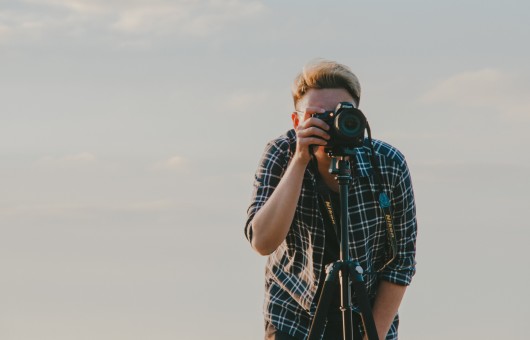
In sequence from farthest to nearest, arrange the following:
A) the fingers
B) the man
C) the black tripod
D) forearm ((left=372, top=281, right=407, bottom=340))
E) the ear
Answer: forearm ((left=372, top=281, right=407, bottom=340)), the ear, the man, the fingers, the black tripod

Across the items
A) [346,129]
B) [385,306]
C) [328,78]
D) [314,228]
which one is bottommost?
[385,306]

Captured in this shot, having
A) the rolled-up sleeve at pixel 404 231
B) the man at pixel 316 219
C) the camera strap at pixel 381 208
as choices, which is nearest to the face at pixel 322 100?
the man at pixel 316 219

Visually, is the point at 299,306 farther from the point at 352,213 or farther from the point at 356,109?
the point at 356,109

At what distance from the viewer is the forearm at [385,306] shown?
210 inches

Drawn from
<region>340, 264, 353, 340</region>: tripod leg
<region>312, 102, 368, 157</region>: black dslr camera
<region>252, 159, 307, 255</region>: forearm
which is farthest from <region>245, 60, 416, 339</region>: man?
<region>340, 264, 353, 340</region>: tripod leg

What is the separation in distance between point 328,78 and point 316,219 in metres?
0.62

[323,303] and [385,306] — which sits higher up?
[385,306]

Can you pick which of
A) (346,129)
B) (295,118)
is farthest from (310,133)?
(295,118)

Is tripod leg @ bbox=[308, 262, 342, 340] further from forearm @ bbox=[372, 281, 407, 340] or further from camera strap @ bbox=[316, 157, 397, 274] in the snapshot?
forearm @ bbox=[372, 281, 407, 340]

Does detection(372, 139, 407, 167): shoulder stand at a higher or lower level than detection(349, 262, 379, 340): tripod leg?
higher

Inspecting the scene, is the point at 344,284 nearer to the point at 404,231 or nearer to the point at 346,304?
the point at 346,304

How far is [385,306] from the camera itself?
535 centimetres

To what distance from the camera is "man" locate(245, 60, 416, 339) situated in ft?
16.6

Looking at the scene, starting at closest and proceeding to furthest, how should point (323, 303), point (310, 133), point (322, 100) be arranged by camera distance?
1. point (323, 303)
2. point (310, 133)
3. point (322, 100)
